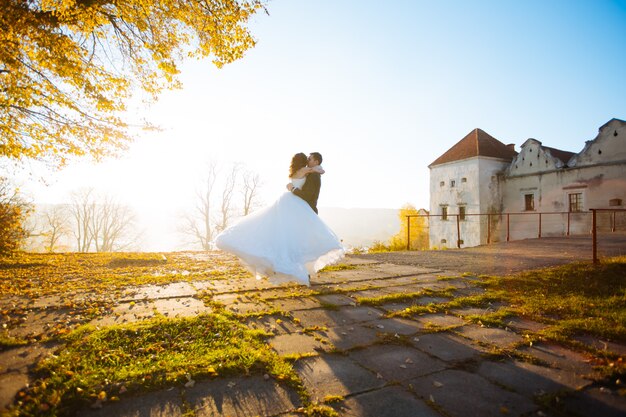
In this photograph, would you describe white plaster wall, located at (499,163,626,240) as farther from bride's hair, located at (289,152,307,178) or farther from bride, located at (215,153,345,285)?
bride, located at (215,153,345,285)

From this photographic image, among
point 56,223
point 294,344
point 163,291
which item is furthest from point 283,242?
point 56,223

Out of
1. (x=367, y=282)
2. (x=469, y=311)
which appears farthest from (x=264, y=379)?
(x=367, y=282)

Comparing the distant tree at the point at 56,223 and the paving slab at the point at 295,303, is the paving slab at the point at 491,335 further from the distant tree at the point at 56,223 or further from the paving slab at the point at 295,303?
the distant tree at the point at 56,223

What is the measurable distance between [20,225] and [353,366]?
11785 mm

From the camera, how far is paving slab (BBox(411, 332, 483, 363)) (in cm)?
295

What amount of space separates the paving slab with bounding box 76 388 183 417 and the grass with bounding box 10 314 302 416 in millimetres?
77

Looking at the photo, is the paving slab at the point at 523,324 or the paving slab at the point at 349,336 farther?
the paving slab at the point at 523,324

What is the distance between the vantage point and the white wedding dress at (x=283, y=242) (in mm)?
4496

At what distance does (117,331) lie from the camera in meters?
3.29

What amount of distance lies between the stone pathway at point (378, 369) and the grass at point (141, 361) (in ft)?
0.39

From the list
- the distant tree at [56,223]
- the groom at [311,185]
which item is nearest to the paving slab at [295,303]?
the groom at [311,185]

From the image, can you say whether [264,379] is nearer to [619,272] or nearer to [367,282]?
[367,282]

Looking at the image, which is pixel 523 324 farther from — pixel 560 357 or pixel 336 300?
pixel 336 300

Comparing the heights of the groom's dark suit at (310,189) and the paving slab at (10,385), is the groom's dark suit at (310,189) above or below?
above
